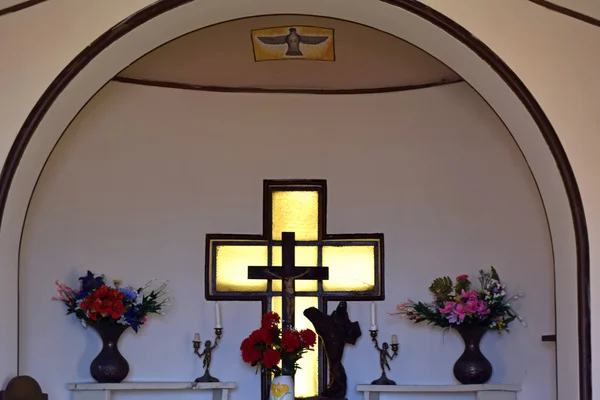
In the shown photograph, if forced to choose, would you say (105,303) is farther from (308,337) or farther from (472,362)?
(472,362)

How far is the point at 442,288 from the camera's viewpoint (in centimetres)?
485

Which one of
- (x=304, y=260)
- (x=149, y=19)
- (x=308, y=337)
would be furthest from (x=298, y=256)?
(x=149, y=19)

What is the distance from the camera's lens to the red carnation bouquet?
4.52 metres

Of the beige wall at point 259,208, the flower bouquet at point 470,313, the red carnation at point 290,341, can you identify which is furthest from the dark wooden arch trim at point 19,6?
the flower bouquet at point 470,313

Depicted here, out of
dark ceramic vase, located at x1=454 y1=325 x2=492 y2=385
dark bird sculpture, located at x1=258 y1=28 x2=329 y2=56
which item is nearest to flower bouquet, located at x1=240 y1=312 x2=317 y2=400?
dark ceramic vase, located at x1=454 y1=325 x2=492 y2=385

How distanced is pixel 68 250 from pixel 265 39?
1498 mm

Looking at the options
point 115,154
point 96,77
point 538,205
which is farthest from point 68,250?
point 538,205

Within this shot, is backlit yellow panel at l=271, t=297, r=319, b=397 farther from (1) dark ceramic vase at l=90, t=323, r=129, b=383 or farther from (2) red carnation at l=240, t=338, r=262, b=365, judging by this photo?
(1) dark ceramic vase at l=90, t=323, r=129, b=383

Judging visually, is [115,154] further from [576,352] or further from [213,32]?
[576,352]

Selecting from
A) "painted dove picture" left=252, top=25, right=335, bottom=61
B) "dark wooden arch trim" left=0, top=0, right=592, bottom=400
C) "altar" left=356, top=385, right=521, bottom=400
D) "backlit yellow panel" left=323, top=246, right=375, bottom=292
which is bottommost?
"altar" left=356, top=385, right=521, bottom=400

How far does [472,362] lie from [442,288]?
0.40 m

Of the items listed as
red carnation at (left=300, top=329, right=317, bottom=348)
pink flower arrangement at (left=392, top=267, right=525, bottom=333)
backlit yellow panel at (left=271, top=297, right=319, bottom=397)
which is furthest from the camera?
backlit yellow panel at (left=271, top=297, right=319, bottom=397)

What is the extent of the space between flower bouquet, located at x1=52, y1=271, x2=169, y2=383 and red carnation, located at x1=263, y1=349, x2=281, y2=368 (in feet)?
2.45

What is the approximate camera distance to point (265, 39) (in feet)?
16.3
